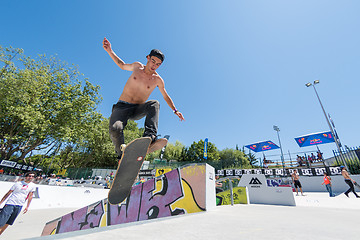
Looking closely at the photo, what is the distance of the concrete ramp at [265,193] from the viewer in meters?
7.84

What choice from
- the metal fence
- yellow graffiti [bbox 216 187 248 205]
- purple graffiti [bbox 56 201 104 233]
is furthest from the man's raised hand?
the metal fence

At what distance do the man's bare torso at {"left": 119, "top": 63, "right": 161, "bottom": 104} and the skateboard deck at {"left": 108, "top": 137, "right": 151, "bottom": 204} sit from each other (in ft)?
3.16

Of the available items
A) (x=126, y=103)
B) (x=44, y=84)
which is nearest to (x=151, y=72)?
(x=126, y=103)

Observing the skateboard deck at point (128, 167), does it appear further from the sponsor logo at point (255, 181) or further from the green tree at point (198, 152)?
the green tree at point (198, 152)

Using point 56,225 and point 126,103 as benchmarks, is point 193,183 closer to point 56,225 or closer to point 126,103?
point 126,103

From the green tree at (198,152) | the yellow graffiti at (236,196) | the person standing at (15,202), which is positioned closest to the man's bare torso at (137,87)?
the person standing at (15,202)

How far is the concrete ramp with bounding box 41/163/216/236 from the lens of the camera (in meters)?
4.43

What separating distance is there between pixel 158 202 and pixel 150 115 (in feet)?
9.38

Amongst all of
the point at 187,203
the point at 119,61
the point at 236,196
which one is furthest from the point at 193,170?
the point at 236,196

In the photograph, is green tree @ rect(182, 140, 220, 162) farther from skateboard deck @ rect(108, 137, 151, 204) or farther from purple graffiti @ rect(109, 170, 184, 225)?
skateboard deck @ rect(108, 137, 151, 204)

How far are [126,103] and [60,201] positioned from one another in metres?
12.8

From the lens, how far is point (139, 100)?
132 inches

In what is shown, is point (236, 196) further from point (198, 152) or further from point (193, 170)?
point (198, 152)

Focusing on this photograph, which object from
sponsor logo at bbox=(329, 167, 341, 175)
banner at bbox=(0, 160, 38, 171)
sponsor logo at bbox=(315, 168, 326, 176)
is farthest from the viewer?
banner at bbox=(0, 160, 38, 171)
